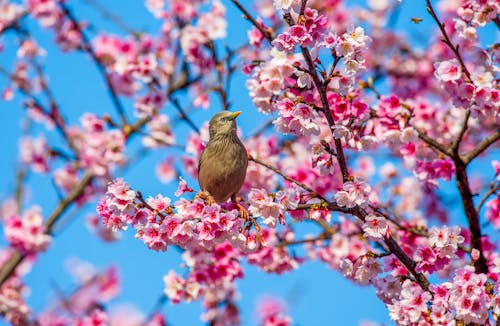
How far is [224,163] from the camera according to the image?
4250 millimetres

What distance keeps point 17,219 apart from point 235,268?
2823mm

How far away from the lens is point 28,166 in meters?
7.47

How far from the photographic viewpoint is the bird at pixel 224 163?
4.22 metres

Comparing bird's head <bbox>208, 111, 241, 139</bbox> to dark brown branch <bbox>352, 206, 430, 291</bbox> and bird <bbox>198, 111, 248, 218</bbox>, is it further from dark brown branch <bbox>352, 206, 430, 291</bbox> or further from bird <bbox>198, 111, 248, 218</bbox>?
dark brown branch <bbox>352, 206, 430, 291</bbox>

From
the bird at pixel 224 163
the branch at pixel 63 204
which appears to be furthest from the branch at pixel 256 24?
the branch at pixel 63 204

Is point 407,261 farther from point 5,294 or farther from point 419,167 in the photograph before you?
point 5,294

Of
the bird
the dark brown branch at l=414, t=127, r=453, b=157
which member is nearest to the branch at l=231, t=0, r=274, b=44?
the bird

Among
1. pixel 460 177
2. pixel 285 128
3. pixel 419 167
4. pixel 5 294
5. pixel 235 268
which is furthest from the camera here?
pixel 5 294

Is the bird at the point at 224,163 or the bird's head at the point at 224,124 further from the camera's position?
the bird's head at the point at 224,124

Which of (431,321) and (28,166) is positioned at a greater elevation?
(28,166)

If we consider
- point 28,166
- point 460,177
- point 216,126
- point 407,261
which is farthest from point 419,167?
point 28,166

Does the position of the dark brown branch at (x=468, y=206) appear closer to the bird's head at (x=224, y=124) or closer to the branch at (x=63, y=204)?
A: the bird's head at (x=224, y=124)

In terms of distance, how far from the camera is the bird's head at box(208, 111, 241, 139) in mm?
4508

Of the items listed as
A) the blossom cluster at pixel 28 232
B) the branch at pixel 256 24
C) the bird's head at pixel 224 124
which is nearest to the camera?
the branch at pixel 256 24
